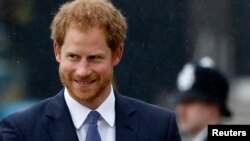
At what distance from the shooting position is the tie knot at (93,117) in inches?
145

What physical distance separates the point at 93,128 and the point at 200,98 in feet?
3.53

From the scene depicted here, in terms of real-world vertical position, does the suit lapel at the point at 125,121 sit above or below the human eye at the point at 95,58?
below

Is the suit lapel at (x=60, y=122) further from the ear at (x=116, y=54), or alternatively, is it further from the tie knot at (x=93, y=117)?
the ear at (x=116, y=54)

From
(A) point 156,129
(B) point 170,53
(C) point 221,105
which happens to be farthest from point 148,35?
(A) point 156,129

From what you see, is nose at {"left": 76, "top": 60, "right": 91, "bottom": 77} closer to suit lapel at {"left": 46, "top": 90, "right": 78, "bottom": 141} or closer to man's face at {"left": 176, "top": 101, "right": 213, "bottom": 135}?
suit lapel at {"left": 46, "top": 90, "right": 78, "bottom": 141}

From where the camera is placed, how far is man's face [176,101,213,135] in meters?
4.55

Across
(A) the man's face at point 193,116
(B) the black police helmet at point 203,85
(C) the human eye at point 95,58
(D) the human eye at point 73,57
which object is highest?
(D) the human eye at point 73,57

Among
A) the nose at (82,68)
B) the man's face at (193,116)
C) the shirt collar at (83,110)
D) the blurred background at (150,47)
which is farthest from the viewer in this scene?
the man's face at (193,116)

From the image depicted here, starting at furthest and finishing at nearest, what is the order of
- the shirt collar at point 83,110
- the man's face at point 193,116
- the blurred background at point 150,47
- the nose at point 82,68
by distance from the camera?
1. the man's face at point 193,116
2. the blurred background at point 150,47
3. the shirt collar at point 83,110
4. the nose at point 82,68

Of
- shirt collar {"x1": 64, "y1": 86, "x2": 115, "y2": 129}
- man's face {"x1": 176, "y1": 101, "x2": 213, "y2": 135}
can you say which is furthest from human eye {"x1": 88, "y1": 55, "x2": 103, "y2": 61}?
man's face {"x1": 176, "y1": 101, "x2": 213, "y2": 135}

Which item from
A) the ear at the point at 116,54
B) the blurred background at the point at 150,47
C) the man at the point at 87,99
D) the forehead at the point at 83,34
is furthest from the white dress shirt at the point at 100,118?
the blurred background at the point at 150,47

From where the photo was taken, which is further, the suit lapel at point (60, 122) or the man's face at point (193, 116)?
the man's face at point (193, 116)

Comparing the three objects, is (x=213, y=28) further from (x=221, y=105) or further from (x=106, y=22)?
(x=106, y=22)

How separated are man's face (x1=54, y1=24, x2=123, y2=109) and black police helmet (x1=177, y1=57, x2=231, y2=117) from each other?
3.03 ft
